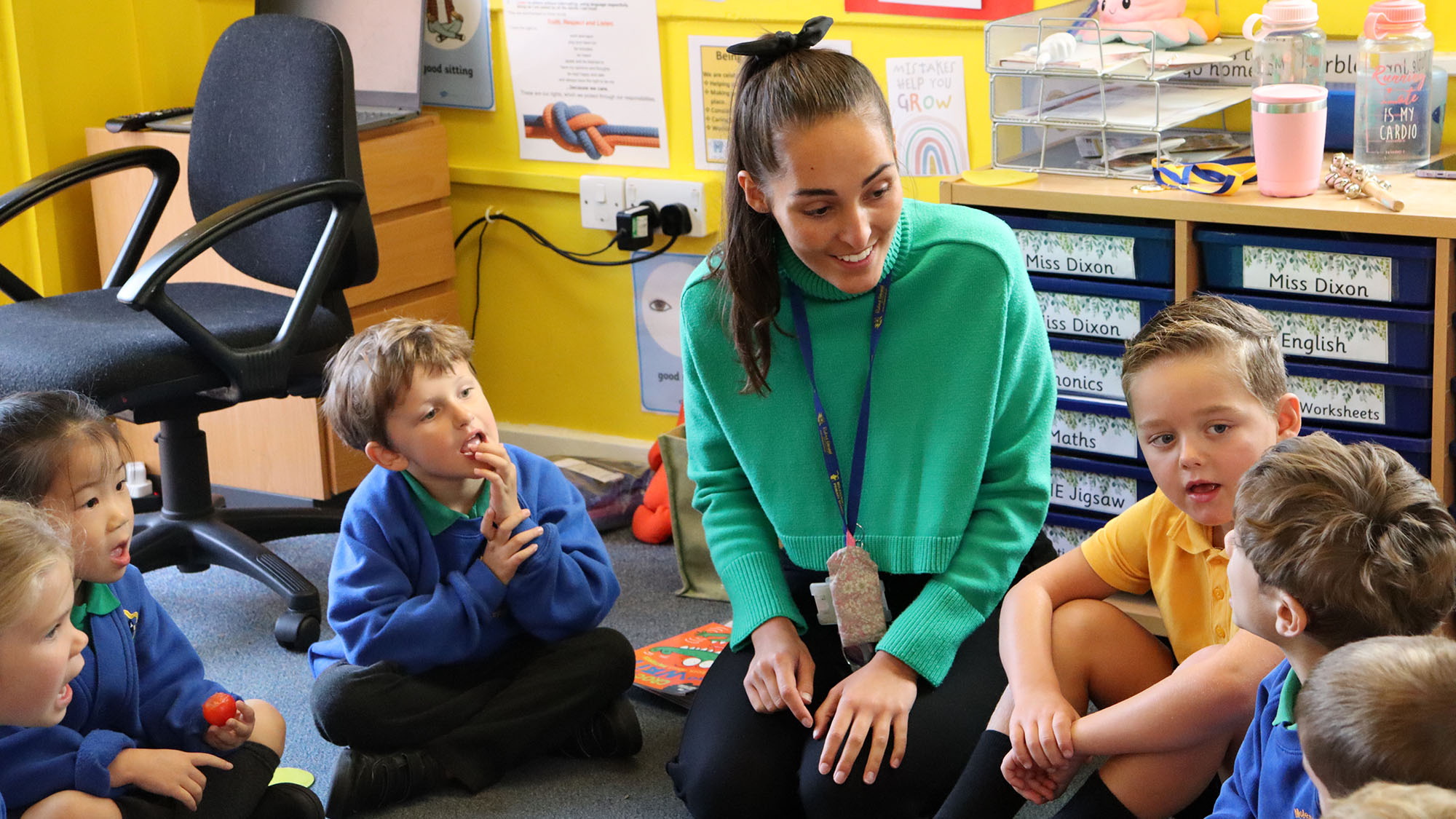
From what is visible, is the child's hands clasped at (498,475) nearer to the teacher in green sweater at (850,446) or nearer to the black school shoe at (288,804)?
the teacher in green sweater at (850,446)

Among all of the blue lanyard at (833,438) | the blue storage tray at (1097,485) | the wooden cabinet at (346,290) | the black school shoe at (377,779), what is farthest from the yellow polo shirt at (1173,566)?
the wooden cabinet at (346,290)

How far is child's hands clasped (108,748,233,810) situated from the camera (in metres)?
1.53

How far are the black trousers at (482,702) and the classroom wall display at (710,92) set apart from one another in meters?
1.08

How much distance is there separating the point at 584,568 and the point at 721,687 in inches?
12.7

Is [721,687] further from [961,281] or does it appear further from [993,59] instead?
[993,59]

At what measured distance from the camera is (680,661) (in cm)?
210

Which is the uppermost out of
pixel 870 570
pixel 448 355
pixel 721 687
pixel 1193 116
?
pixel 1193 116

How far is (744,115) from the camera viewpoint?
4.95ft

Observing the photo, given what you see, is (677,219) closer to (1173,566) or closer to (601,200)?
(601,200)

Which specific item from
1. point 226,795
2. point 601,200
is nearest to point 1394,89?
point 601,200

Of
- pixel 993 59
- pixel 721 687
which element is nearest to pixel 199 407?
pixel 721 687

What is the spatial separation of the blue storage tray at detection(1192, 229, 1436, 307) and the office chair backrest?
1.29 metres

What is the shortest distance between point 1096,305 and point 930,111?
59cm

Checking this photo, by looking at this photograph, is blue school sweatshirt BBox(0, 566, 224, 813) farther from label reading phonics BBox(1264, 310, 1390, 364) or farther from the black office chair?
label reading phonics BBox(1264, 310, 1390, 364)
